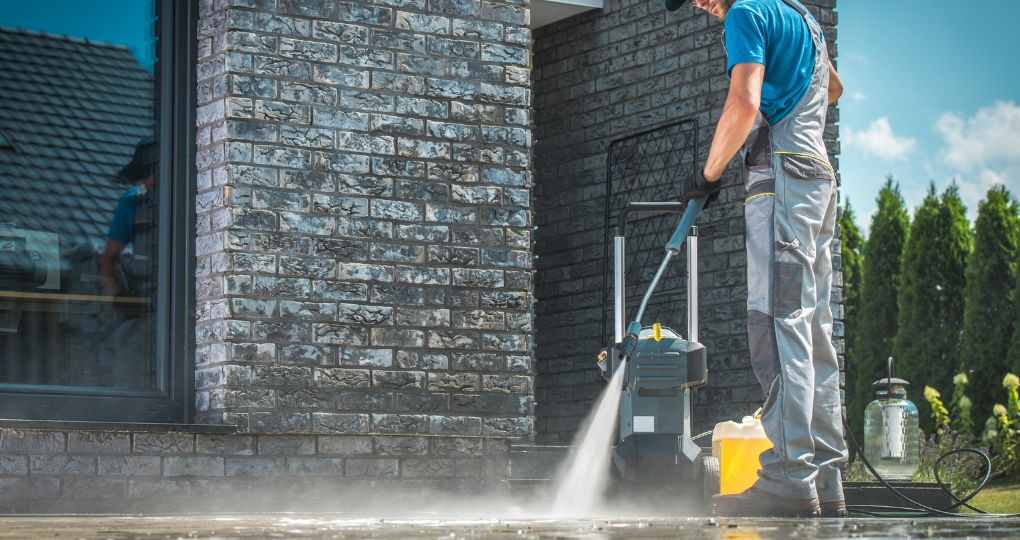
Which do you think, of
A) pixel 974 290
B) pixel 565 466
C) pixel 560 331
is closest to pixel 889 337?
pixel 974 290

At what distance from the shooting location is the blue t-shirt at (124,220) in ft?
22.1

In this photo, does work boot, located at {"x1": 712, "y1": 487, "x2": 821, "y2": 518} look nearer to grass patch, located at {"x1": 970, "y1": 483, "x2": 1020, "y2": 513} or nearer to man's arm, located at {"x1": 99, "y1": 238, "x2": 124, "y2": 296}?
man's arm, located at {"x1": 99, "y1": 238, "x2": 124, "y2": 296}

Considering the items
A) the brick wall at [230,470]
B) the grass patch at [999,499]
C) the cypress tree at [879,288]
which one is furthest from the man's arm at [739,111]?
the cypress tree at [879,288]

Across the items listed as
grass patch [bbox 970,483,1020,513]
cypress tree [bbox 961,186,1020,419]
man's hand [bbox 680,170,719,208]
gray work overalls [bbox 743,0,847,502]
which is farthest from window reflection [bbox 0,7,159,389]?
cypress tree [bbox 961,186,1020,419]

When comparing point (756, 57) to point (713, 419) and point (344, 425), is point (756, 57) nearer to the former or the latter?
point (344, 425)

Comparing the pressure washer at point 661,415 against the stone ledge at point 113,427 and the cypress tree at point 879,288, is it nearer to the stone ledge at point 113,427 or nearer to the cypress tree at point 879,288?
the stone ledge at point 113,427

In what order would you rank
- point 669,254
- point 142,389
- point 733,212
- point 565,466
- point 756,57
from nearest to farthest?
1. point 756,57
2. point 669,254
3. point 142,389
4. point 565,466
5. point 733,212

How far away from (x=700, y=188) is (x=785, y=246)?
1.34 feet

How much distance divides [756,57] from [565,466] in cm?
293

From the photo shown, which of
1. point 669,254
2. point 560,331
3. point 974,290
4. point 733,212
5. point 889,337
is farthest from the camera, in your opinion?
point 889,337

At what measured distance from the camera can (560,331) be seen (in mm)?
9930

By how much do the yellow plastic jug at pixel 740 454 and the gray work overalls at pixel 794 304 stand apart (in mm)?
764

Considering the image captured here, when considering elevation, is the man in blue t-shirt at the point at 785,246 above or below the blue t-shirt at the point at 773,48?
below

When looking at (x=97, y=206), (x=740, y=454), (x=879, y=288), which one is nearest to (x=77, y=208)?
(x=97, y=206)
